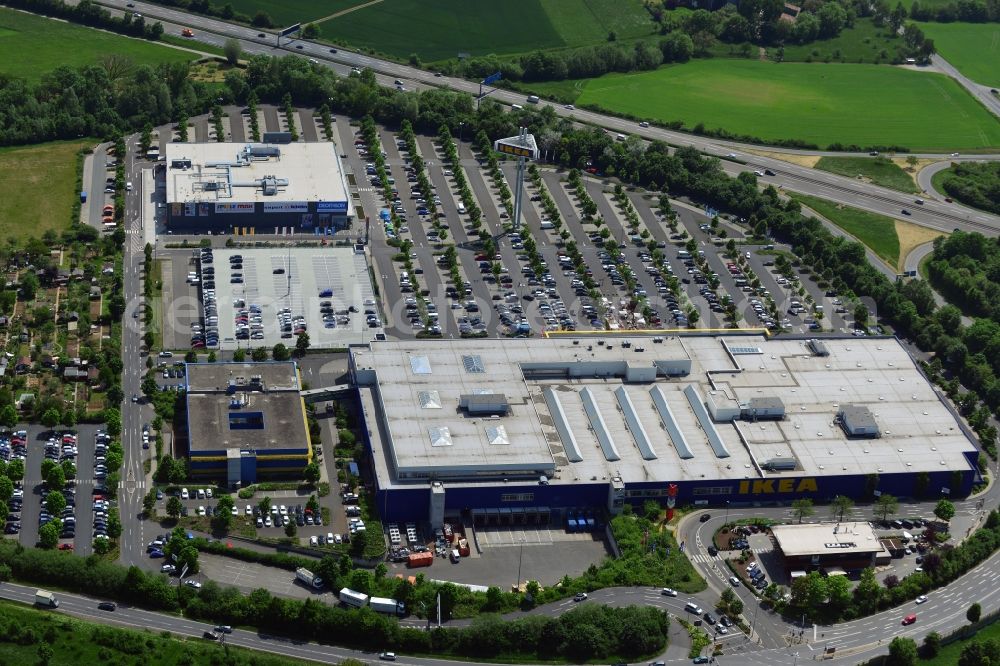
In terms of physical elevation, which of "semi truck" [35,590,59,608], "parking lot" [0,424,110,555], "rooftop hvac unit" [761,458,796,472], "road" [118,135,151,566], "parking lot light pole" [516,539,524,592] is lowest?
"parking lot light pole" [516,539,524,592]

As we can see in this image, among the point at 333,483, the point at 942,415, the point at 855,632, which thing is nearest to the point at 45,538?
the point at 333,483

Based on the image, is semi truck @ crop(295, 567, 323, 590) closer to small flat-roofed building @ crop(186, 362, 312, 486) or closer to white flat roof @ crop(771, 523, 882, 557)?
small flat-roofed building @ crop(186, 362, 312, 486)

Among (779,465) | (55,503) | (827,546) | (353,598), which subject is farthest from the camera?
(779,465)

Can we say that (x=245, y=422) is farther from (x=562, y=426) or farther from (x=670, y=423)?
(x=670, y=423)

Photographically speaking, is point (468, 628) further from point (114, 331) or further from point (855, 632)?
point (114, 331)

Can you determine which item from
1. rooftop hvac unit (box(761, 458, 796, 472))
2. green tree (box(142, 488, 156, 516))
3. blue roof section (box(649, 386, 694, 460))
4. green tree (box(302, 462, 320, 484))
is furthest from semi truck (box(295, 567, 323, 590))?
rooftop hvac unit (box(761, 458, 796, 472))

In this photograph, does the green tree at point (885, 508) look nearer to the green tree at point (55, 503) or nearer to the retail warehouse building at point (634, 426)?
the retail warehouse building at point (634, 426)

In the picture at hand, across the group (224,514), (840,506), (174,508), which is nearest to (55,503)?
(174,508)
